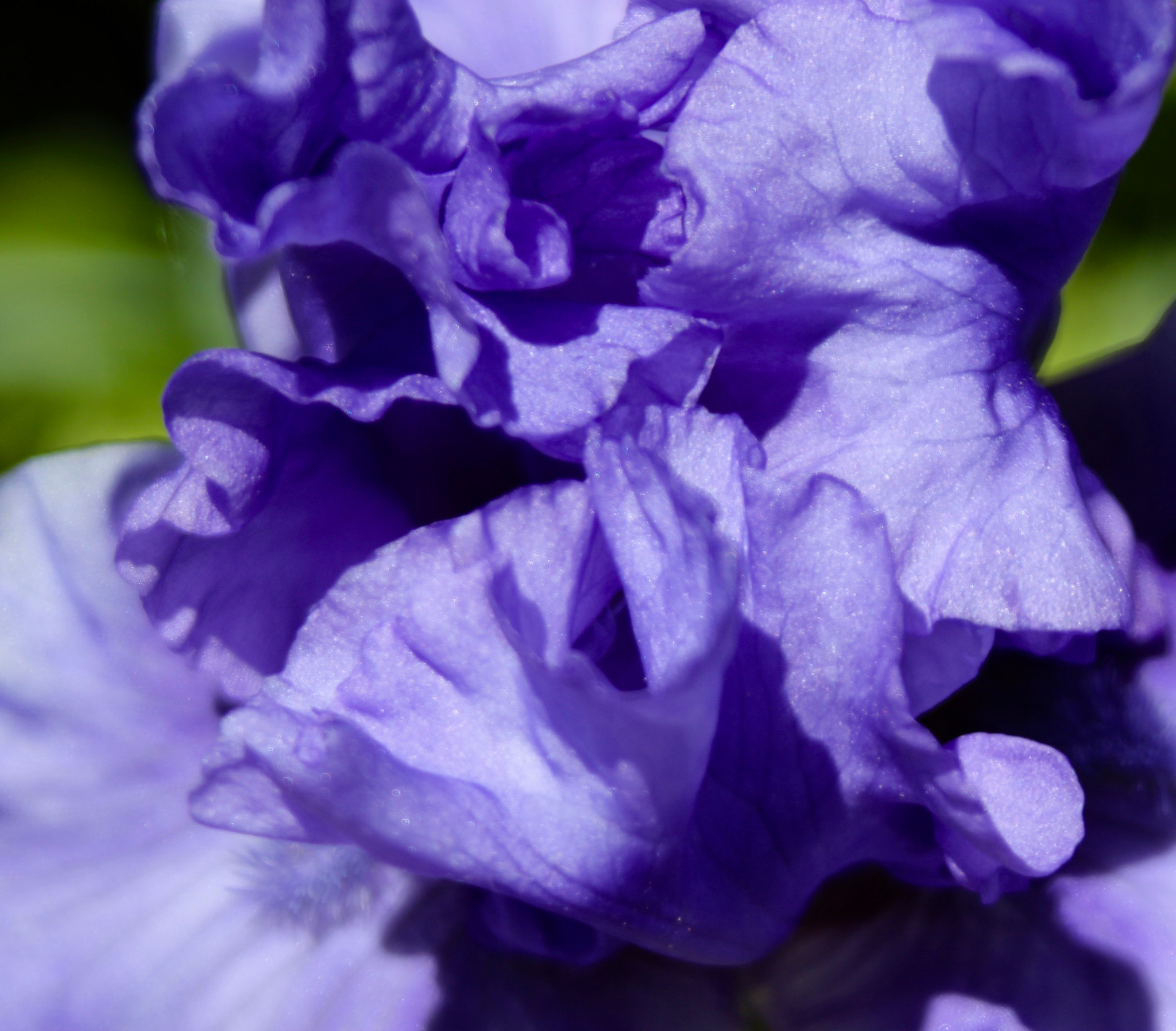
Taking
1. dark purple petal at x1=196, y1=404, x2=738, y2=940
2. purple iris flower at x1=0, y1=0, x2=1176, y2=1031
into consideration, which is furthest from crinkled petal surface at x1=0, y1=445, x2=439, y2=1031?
dark purple petal at x1=196, y1=404, x2=738, y2=940

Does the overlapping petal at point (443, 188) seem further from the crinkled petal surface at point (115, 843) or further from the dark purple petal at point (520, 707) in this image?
the crinkled petal surface at point (115, 843)

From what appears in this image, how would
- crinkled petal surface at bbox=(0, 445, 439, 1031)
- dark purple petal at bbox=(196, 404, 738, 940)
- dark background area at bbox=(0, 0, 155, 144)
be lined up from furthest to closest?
1. dark background area at bbox=(0, 0, 155, 144)
2. crinkled petal surface at bbox=(0, 445, 439, 1031)
3. dark purple petal at bbox=(196, 404, 738, 940)

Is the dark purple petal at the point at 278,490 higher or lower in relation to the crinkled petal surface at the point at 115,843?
higher

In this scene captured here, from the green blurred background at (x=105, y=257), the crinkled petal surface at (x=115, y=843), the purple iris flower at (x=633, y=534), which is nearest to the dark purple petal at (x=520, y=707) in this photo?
the purple iris flower at (x=633, y=534)

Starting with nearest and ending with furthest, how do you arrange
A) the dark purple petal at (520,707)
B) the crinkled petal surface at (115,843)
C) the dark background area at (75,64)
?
1. the dark purple petal at (520,707)
2. the crinkled petal surface at (115,843)
3. the dark background area at (75,64)

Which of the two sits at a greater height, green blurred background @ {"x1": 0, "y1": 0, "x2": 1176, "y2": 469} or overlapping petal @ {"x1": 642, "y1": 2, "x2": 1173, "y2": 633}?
overlapping petal @ {"x1": 642, "y1": 2, "x2": 1173, "y2": 633}

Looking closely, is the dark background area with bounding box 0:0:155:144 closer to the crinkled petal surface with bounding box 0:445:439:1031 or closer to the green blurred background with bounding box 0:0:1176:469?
the green blurred background with bounding box 0:0:1176:469

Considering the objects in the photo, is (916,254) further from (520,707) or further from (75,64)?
(75,64)

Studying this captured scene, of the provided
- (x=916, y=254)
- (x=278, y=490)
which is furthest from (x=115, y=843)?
(x=916, y=254)
